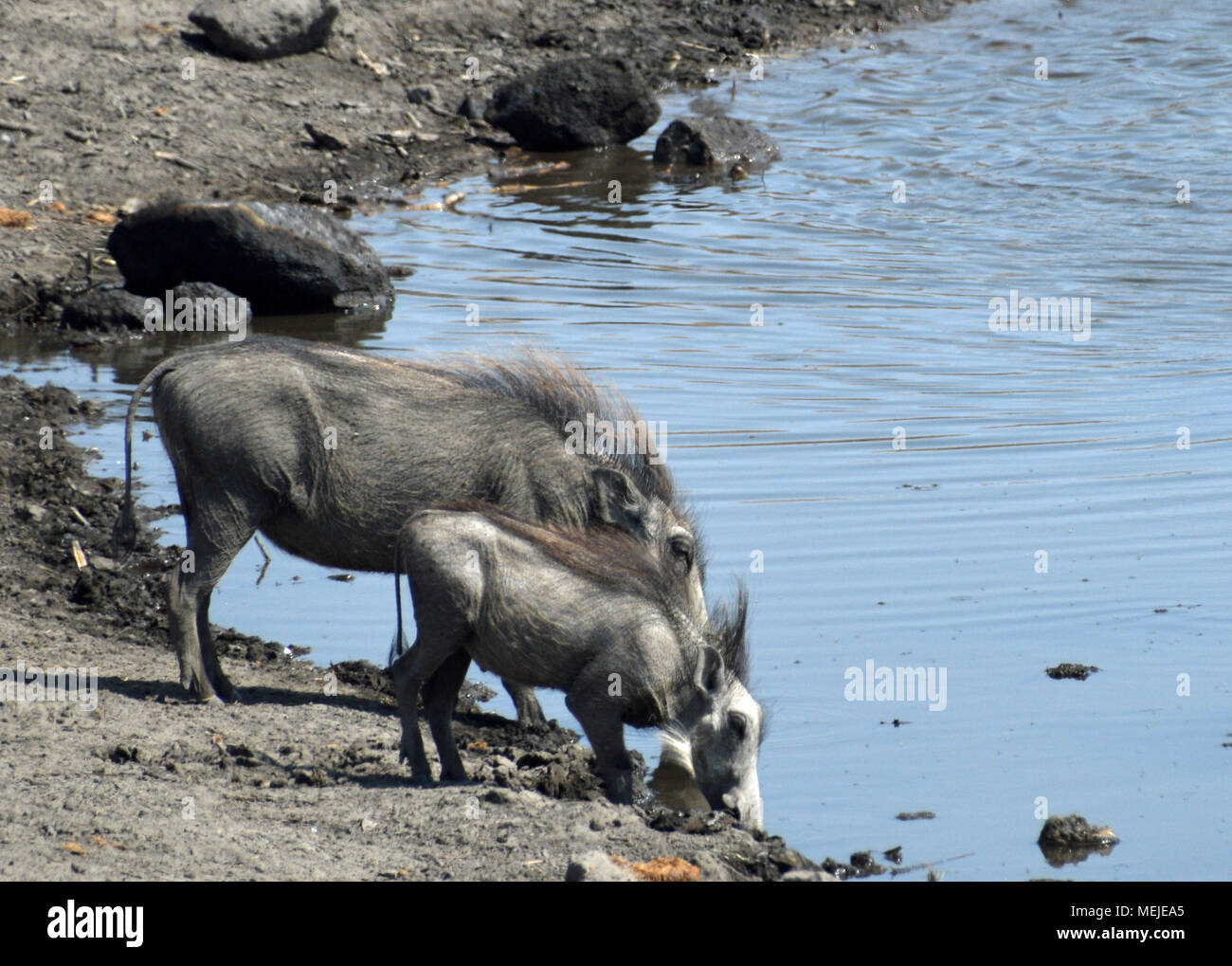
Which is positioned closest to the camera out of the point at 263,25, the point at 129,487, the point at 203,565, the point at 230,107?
the point at 203,565

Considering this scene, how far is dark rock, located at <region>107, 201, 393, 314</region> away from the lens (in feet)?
37.8

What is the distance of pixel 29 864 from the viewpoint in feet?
13.6

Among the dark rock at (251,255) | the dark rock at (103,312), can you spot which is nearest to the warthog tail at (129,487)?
the dark rock at (103,312)

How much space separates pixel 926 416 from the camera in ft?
31.6

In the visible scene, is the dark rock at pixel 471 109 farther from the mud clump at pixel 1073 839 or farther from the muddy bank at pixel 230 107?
the mud clump at pixel 1073 839

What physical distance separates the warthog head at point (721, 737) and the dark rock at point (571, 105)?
1216cm

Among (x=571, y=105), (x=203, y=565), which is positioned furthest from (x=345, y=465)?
(x=571, y=105)

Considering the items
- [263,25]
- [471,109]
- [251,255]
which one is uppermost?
[263,25]

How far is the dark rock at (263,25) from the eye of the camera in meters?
16.0

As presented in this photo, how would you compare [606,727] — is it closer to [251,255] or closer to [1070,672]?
[1070,672]

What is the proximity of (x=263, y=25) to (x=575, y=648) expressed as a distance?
12.3 meters

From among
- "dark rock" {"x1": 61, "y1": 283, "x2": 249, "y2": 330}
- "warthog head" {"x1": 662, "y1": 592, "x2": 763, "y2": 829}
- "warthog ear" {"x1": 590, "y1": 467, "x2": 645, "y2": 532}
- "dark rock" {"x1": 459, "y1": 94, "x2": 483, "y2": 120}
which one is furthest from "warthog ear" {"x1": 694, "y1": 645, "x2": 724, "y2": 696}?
"dark rock" {"x1": 459, "y1": 94, "x2": 483, "y2": 120}
